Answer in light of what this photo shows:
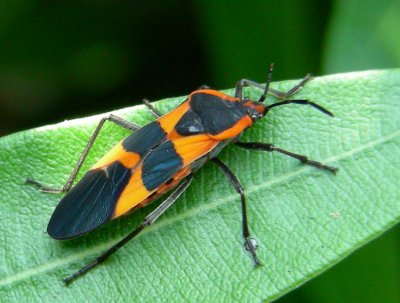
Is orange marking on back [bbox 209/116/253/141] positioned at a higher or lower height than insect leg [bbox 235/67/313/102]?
lower

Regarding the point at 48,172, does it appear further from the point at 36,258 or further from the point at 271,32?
the point at 271,32

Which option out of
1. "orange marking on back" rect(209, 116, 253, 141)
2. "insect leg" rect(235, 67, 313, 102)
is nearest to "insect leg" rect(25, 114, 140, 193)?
"orange marking on back" rect(209, 116, 253, 141)

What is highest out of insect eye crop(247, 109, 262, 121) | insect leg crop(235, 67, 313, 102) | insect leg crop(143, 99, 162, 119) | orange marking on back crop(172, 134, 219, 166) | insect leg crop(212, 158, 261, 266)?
insect leg crop(143, 99, 162, 119)

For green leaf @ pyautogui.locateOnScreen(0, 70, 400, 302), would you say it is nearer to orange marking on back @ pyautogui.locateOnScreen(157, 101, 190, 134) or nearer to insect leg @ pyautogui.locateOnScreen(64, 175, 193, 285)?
insect leg @ pyautogui.locateOnScreen(64, 175, 193, 285)

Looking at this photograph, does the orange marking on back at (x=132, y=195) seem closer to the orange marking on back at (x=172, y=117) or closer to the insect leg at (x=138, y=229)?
the insect leg at (x=138, y=229)

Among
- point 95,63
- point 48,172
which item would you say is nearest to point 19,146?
point 48,172
